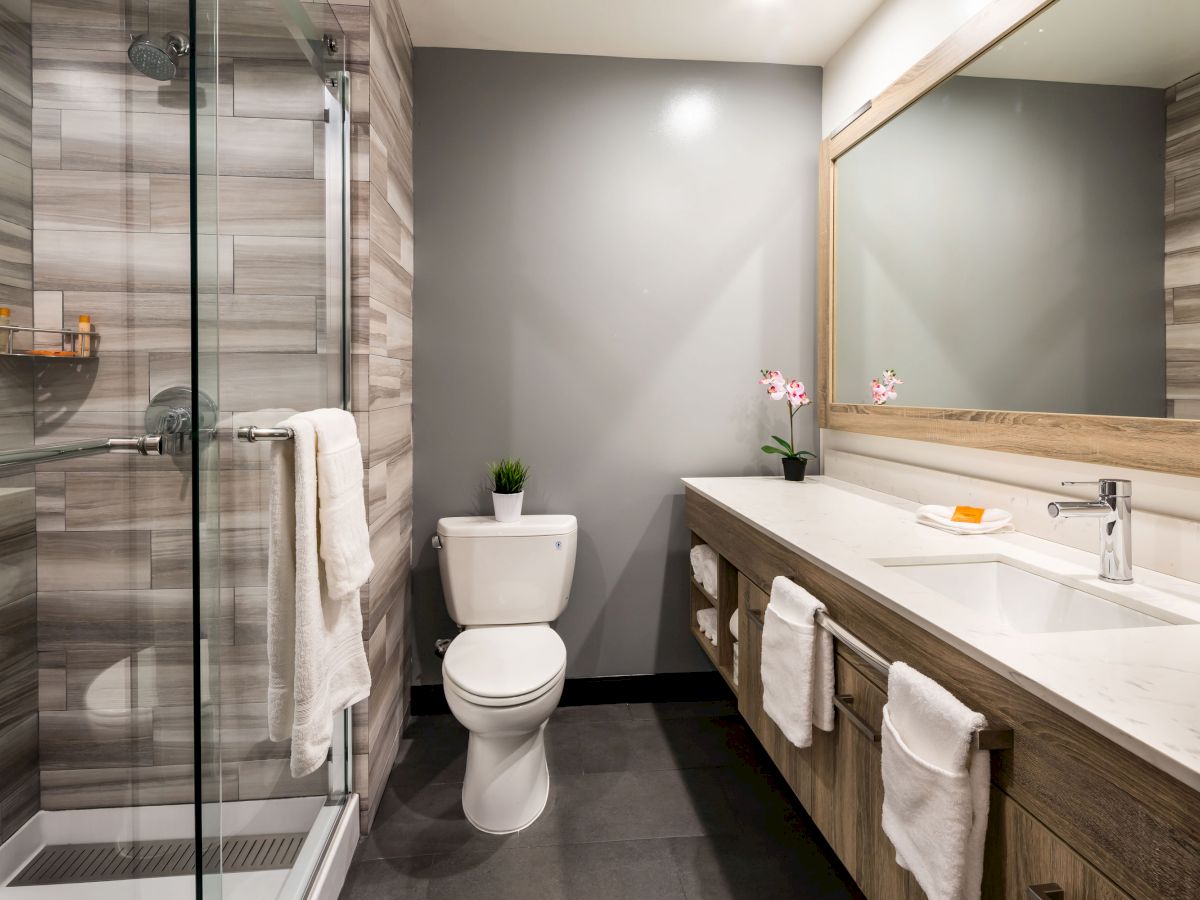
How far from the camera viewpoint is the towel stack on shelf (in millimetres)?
2346

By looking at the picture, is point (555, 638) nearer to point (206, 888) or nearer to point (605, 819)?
point (605, 819)

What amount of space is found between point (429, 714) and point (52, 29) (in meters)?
2.27

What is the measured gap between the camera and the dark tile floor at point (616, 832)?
5.65 feet

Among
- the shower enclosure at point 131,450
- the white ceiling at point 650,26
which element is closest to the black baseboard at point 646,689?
the shower enclosure at point 131,450

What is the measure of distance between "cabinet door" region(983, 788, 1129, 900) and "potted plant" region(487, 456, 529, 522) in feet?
5.67

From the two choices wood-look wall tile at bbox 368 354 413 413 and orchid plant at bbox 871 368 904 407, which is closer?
wood-look wall tile at bbox 368 354 413 413

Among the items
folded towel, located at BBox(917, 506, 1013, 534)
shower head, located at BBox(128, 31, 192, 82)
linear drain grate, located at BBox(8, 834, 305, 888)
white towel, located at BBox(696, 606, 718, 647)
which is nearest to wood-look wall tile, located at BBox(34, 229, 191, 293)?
shower head, located at BBox(128, 31, 192, 82)

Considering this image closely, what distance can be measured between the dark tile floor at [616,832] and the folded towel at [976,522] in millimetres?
911

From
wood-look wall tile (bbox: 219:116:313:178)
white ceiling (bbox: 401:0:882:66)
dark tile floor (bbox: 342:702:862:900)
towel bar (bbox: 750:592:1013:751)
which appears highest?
white ceiling (bbox: 401:0:882:66)

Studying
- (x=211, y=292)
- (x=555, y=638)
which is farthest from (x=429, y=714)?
(x=211, y=292)

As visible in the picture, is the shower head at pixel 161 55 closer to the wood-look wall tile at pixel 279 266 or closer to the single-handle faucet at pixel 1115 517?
the wood-look wall tile at pixel 279 266

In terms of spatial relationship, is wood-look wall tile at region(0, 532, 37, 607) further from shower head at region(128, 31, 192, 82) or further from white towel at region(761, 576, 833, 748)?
white towel at region(761, 576, 833, 748)

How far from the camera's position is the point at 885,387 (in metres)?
2.24

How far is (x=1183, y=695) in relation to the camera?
2.66 ft
